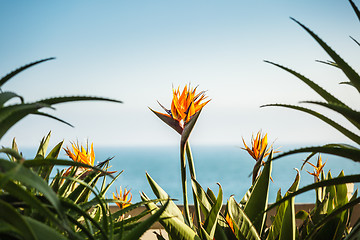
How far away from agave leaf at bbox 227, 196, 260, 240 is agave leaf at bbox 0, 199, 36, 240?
63 centimetres

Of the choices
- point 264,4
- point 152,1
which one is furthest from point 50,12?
point 264,4

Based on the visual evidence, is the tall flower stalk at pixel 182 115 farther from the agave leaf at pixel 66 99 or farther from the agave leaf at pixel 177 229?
the agave leaf at pixel 66 99

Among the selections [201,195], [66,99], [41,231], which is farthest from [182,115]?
[41,231]

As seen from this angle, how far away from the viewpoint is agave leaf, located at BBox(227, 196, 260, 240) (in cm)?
89

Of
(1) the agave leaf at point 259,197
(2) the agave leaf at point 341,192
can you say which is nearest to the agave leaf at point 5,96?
(1) the agave leaf at point 259,197

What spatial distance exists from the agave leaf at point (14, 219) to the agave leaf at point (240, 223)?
0.63 m

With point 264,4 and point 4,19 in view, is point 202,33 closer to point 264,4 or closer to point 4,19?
point 264,4

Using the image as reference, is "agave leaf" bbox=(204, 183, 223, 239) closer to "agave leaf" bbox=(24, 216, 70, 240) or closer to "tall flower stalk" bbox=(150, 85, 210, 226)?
"tall flower stalk" bbox=(150, 85, 210, 226)

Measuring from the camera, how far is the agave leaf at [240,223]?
89 centimetres

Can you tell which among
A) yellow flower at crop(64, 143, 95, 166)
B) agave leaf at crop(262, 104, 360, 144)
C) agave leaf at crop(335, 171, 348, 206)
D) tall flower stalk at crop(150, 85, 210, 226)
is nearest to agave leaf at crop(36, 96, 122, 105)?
agave leaf at crop(262, 104, 360, 144)

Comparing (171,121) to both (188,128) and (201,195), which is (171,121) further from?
(201,195)

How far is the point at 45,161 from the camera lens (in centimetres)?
42

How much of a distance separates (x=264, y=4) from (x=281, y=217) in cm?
1575

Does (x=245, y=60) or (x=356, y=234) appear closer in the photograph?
(x=356, y=234)
